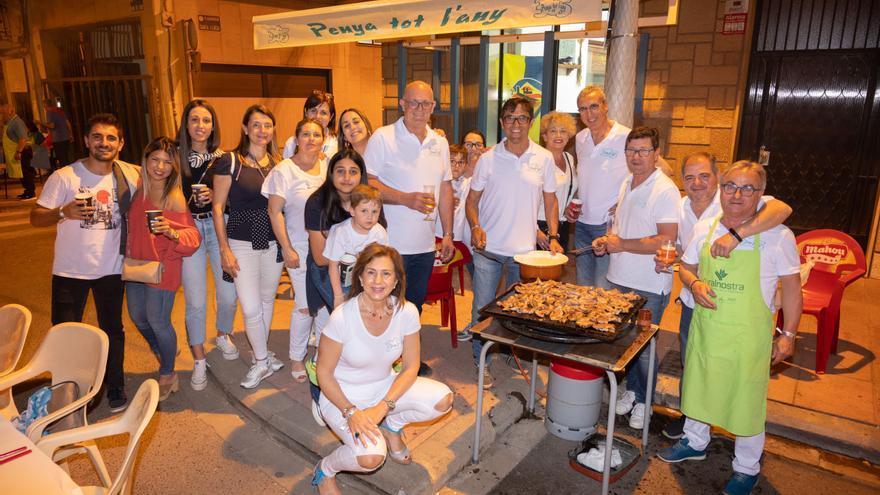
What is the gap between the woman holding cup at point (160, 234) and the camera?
415 centimetres

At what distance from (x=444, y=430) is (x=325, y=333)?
1318mm

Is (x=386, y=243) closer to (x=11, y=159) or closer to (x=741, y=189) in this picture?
(x=741, y=189)

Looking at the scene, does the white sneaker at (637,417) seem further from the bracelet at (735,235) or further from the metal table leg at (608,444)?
the bracelet at (735,235)

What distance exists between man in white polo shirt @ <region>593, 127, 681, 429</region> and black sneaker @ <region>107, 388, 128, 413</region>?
374 centimetres

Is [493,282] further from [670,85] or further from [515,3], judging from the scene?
[670,85]

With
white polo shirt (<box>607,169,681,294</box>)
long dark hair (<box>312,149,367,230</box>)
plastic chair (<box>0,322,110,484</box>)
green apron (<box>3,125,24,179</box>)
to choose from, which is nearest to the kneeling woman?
long dark hair (<box>312,149,367,230</box>)

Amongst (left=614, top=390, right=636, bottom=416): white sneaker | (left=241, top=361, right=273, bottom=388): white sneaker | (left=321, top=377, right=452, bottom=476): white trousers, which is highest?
(left=321, top=377, right=452, bottom=476): white trousers

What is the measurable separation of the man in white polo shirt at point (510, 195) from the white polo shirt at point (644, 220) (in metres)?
0.64

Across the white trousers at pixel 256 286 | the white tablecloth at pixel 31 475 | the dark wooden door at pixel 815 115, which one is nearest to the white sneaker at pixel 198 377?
the white trousers at pixel 256 286

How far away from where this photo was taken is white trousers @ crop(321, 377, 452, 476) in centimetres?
324

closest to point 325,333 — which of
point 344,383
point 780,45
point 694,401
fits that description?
point 344,383

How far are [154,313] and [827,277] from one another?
5606 mm

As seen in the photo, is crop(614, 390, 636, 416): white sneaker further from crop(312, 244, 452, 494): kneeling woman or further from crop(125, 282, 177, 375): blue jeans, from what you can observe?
crop(125, 282, 177, 375): blue jeans

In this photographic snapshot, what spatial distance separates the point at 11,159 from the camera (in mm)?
13648
